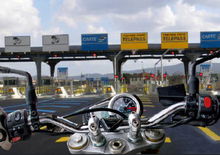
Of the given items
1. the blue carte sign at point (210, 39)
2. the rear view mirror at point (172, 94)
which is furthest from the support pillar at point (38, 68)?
the rear view mirror at point (172, 94)

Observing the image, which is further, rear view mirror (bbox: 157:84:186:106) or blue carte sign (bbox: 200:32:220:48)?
blue carte sign (bbox: 200:32:220:48)

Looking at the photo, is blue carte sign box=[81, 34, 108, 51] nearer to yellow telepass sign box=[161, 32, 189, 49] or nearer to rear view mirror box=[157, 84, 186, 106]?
yellow telepass sign box=[161, 32, 189, 49]

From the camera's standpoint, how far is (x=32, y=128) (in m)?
1.62

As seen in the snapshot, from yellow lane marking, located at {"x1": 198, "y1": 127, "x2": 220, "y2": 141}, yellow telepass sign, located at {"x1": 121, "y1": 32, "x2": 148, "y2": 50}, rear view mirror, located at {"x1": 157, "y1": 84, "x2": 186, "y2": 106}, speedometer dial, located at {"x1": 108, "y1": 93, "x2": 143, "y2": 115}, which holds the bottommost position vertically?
yellow lane marking, located at {"x1": 198, "y1": 127, "x2": 220, "y2": 141}

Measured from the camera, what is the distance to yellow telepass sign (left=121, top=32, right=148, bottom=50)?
28375 millimetres

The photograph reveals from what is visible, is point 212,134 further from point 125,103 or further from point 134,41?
point 134,41

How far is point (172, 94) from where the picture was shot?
1.76 metres

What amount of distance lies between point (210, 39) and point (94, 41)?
50.7 feet

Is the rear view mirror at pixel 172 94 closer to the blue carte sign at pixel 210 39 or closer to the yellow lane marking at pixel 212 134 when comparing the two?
the yellow lane marking at pixel 212 134

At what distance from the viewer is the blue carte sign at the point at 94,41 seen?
29500mm

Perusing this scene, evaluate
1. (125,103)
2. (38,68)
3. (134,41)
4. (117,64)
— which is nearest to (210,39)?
(134,41)

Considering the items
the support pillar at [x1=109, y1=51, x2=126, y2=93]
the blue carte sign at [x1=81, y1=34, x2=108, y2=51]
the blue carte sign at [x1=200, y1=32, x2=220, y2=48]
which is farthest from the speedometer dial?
the blue carte sign at [x1=200, y1=32, x2=220, y2=48]

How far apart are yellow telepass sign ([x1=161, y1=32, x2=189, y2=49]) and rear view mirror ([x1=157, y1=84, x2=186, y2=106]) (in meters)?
27.9

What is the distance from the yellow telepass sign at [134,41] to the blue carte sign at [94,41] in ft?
9.27
